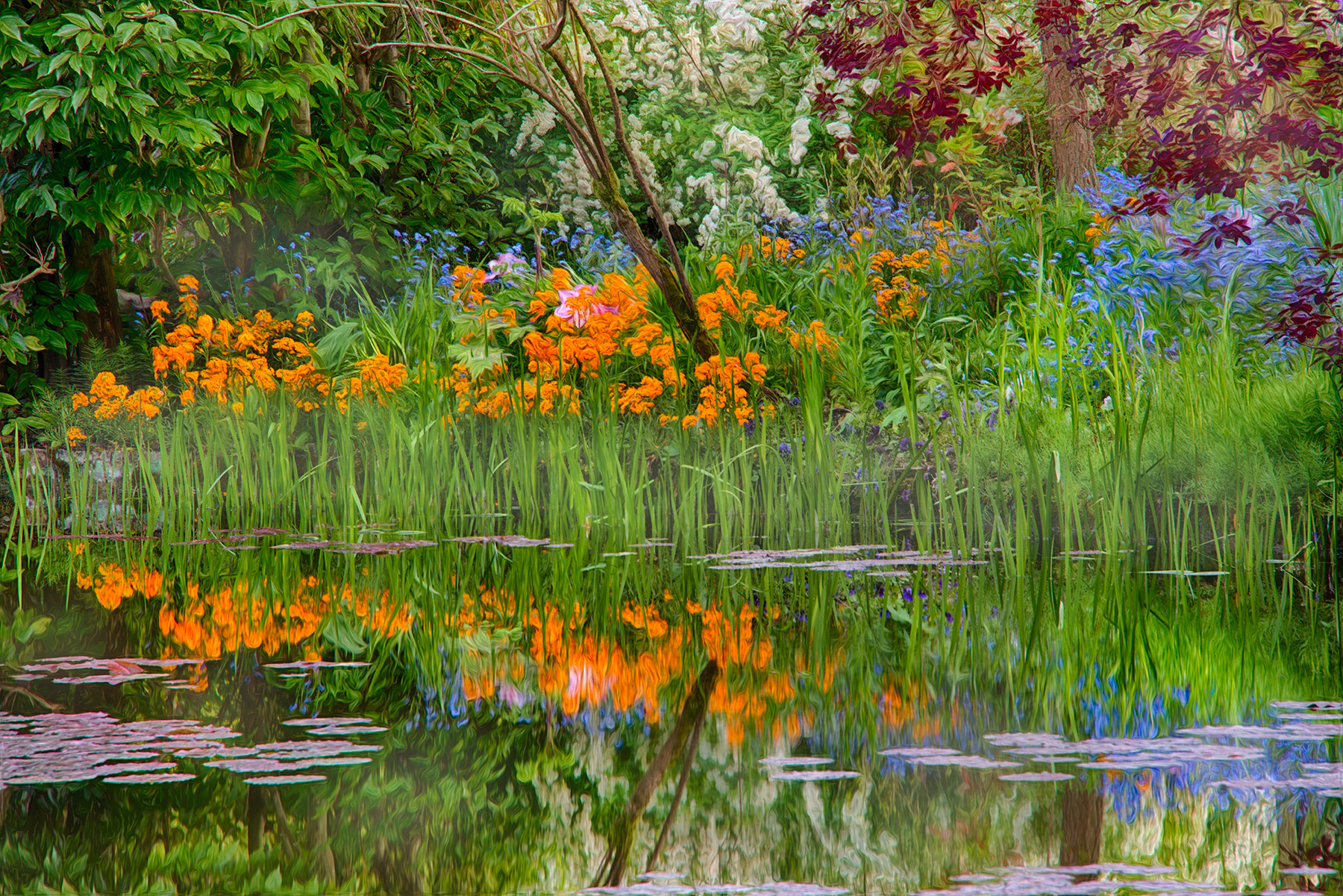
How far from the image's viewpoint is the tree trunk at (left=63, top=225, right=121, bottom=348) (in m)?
7.18

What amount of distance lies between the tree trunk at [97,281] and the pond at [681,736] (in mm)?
4432

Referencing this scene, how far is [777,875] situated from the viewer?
148cm

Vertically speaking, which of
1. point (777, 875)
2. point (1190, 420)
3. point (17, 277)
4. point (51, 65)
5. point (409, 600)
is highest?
point (51, 65)

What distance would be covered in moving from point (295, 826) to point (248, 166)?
657 cm

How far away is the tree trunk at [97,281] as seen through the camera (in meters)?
7.18

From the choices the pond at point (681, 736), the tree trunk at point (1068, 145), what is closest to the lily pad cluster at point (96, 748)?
the pond at point (681, 736)

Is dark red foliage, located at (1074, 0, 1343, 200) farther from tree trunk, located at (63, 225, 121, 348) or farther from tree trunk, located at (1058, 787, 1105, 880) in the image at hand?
tree trunk, located at (63, 225, 121, 348)

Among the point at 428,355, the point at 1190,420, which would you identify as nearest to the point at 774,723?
the point at 1190,420

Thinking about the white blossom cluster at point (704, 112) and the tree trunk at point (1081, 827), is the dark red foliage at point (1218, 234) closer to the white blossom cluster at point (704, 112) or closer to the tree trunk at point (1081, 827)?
the tree trunk at point (1081, 827)

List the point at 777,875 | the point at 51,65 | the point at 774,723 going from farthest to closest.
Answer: the point at 51,65 → the point at 774,723 → the point at 777,875

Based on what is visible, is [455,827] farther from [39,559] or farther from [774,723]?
[39,559]

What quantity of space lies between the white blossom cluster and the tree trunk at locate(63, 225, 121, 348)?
3.07 meters

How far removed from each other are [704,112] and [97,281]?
456 centimetres

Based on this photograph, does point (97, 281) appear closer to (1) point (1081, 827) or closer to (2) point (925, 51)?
(2) point (925, 51)
